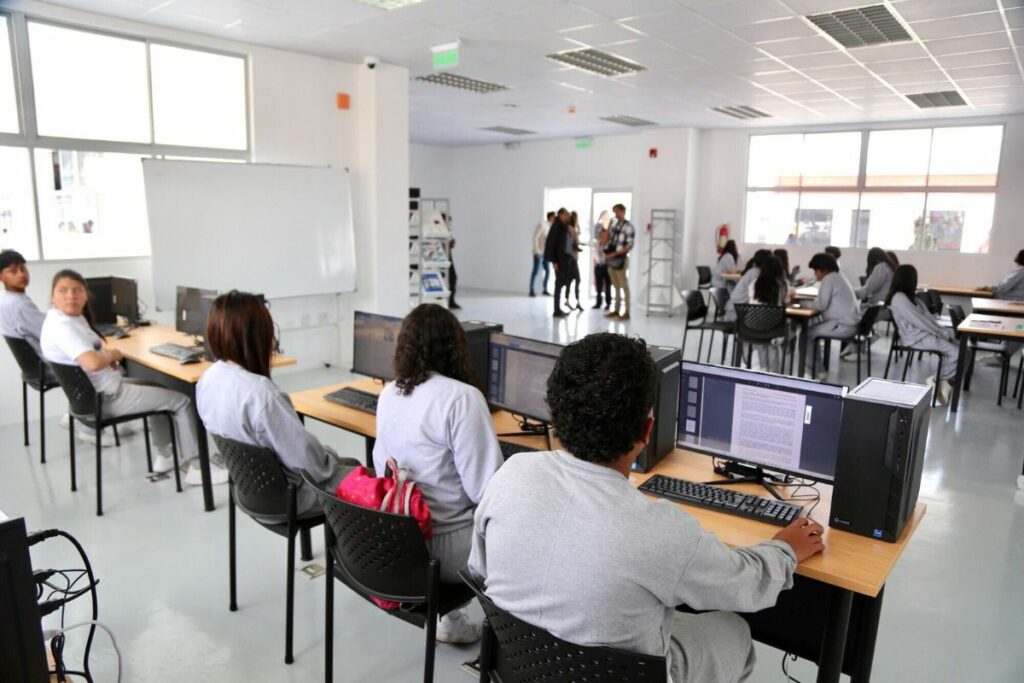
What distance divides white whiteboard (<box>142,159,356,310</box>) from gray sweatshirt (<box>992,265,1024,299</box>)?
290 inches

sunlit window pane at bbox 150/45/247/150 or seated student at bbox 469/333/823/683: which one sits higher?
sunlit window pane at bbox 150/45/247/150

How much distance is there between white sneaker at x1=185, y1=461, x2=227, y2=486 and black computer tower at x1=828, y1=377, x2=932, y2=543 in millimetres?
3301

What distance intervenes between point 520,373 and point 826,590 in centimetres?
132

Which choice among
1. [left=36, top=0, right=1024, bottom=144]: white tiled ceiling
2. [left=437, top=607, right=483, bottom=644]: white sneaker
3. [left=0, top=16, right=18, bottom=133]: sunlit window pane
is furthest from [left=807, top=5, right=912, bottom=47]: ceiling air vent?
[left=0, top=16, right=18, bottom=133]: sunlit window pane

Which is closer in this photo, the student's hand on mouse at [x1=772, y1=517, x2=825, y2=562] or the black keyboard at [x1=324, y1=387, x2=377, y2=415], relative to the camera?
the student's hand on mouse at [x1=772, y1=517, x2=825, y2=562]

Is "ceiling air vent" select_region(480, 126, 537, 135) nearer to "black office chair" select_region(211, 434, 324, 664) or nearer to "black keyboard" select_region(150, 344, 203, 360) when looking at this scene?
"black keyboard" select_region(150, 344, 203, 360)

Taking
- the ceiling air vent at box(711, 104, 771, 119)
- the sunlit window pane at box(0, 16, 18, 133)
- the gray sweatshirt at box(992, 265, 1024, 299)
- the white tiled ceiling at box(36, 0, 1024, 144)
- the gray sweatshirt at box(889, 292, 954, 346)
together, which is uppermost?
the ceiling air vent at box(711, 104, 771, 119)

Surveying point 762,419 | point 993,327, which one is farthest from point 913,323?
point 762,419

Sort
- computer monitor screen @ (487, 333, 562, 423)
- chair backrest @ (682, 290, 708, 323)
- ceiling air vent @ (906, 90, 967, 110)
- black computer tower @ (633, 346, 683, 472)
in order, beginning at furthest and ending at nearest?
1. ceiling air vent @ (906, 90, 967, 110)
2. chair backrest @ (682, 290, 708, 323)
3. computer monitor screen @ (487, 333, 562, 423)
4. black computer tower @ (633, 346, 683, 472)

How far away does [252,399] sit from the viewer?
2377 mm

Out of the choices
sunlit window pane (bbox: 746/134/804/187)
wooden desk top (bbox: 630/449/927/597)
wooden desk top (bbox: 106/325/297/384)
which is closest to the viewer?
wooden desk top (bbox: 630/449/927/597)

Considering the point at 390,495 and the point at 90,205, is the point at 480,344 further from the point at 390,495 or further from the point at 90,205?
the point at 90,205

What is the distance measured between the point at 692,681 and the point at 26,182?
5367 millimetres

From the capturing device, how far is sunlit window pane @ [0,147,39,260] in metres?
4.71
